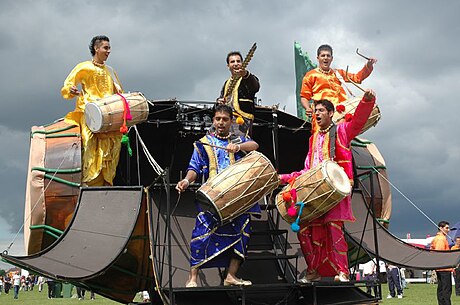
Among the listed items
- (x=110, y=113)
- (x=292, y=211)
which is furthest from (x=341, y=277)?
(x=110, y=113)

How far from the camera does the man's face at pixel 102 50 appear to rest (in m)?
6.74

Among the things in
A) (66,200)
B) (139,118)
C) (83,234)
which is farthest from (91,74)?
(83,234)

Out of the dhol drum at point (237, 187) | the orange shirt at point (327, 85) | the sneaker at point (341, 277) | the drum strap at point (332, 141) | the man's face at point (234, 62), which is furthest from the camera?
the orange shirt at point (327, 85)

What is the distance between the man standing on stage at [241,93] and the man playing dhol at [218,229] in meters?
0.94

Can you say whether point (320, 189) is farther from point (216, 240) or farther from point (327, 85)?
point (327, 85)

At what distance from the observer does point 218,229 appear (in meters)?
5.05

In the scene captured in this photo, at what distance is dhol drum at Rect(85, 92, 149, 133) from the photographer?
6125 millimetres

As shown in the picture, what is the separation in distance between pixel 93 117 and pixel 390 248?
3161 millimetres

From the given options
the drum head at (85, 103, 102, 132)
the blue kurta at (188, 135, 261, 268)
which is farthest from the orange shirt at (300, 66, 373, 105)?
the drum head at (85, 103, 102, 132)

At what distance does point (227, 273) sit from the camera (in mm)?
5125

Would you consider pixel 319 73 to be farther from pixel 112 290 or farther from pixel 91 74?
pixel 112 290

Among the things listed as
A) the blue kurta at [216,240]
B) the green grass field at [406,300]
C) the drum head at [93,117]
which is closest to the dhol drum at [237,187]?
the blue kurta at [216,240]

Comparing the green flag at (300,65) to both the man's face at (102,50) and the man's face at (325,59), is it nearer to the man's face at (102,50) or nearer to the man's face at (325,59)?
the man's face at (325,59)

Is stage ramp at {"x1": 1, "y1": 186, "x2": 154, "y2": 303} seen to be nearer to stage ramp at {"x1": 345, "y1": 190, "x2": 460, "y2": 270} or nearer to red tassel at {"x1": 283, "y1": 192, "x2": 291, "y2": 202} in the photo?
red tassel at {"x1": 283, "y1": 192, "x2": 291, "y2": 202}
